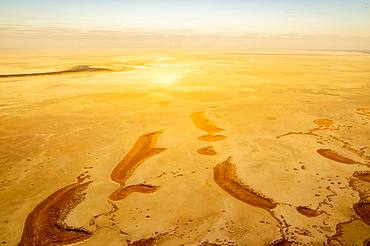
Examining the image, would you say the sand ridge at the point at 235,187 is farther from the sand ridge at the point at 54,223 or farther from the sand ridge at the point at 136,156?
the sand ridge at the point at 54,223

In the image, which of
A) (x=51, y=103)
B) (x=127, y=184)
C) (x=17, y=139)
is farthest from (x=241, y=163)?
(x=51, y=103)

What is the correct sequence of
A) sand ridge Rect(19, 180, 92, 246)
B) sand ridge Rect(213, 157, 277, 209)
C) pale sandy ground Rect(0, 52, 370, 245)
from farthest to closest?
sand ridge Rect(213, 157, 277, 209)
pale sandy ground Rect(0, 52, 370, 245)
sand ridge Rect(19, 180, 92, 246)

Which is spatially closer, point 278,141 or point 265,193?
point 265,193

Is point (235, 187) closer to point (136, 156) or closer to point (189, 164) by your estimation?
point (189, 164)

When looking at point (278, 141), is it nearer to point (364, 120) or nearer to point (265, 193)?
point (265, 193)

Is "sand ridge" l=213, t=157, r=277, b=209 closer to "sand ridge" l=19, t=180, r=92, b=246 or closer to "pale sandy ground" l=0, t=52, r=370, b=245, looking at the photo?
"pale sandy ground" l=0, t=52, r=370, b=245

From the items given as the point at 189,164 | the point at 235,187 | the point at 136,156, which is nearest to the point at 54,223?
the point at 136,156

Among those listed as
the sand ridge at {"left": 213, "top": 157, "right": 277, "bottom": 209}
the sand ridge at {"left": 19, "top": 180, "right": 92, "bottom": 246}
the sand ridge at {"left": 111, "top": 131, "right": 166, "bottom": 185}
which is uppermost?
the sand ridge at {"left": 213, "top": 157, "right": 277, "bottom": 209}

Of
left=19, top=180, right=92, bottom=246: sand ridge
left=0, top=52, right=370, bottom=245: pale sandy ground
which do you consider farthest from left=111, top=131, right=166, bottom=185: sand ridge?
left=19, top=180, right=92, bottom=246: sand ridge
